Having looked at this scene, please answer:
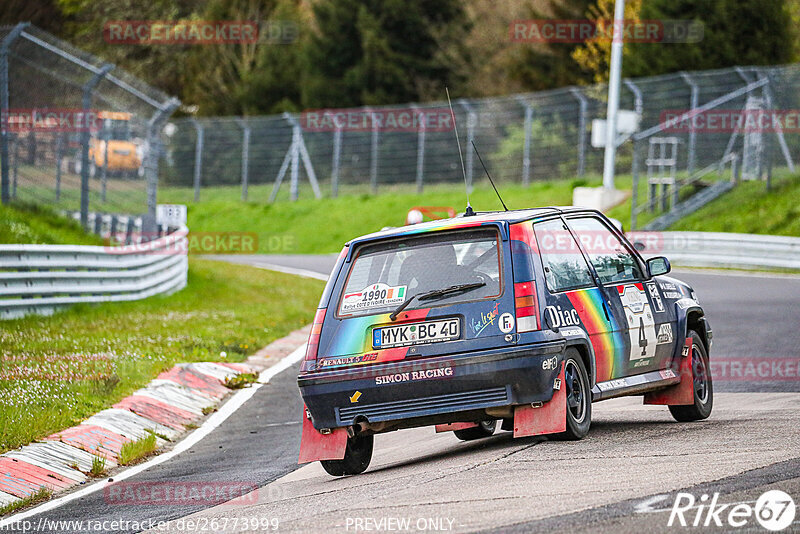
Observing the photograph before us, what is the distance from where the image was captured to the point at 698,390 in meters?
9.38

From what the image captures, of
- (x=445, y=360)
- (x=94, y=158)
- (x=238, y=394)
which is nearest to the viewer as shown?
(x=445, y=360)

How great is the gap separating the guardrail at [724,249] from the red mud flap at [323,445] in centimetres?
1731

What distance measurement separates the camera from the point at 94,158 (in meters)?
21.1

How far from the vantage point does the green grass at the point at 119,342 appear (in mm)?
10570

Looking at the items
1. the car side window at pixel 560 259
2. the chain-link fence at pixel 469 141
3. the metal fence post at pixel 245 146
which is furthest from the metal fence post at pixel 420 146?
the car side window at pixel 560 259

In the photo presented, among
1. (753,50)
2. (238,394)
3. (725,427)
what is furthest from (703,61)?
(725,427)

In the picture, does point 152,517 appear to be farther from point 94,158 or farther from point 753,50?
point 753,50

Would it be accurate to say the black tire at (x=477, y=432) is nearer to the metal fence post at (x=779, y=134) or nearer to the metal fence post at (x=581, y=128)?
the metal fence post at (x=779, y=134)

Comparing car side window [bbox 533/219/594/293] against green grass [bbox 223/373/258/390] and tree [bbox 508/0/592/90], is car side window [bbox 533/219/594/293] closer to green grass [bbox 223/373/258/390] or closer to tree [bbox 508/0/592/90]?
green grass [bbox 223/373/258/390]

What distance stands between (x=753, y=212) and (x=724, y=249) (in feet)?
10.6

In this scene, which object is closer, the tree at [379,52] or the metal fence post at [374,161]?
the metal fence post at [374,161]

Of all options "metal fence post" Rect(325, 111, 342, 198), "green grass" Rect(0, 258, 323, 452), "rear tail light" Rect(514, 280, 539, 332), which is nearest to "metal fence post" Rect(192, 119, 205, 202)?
"metal fence post" Rect(325, 111, 342, 198)

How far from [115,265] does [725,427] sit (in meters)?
11.6

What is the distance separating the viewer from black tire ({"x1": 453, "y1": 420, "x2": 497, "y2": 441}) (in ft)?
30.5
